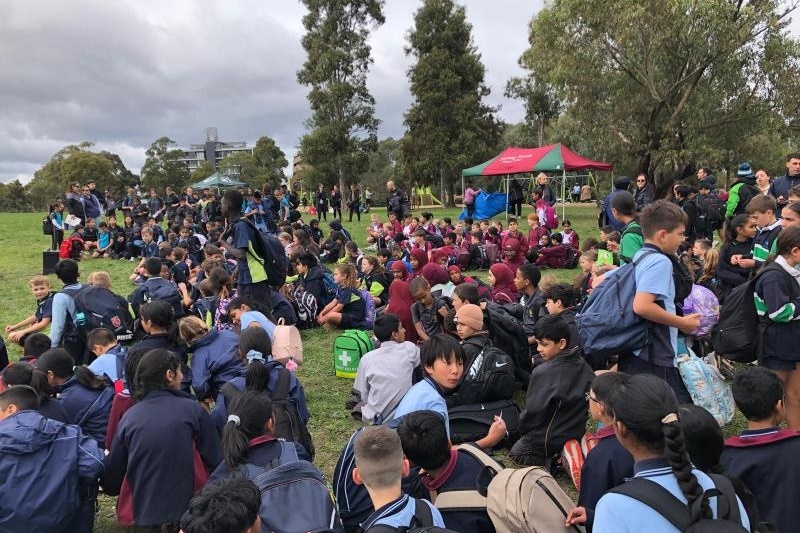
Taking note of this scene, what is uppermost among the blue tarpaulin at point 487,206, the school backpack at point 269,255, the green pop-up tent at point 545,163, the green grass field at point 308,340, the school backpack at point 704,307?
the green pop-up tent at point 545,163

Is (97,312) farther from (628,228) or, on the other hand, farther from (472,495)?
(628,228)

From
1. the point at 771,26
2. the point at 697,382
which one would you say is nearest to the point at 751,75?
the point at 771,26

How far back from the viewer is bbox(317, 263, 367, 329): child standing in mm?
8297

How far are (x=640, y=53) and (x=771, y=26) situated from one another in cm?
401

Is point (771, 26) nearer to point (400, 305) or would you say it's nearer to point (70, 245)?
point (400, 305)

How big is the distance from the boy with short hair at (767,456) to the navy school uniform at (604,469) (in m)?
0.48

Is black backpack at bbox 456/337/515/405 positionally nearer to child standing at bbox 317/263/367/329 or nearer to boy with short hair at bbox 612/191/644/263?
boy with short hair at bbox 612/191/644/263

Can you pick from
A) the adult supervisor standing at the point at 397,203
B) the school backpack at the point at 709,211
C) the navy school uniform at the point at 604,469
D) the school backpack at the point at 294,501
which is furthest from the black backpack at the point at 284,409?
the adult supervisor standing at the point at 397,203

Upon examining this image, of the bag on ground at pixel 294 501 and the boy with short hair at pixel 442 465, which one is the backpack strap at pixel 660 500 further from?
the bag on ground at pixel 294 501

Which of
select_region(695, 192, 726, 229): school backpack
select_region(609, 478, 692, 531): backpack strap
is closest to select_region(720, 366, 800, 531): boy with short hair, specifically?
select_region(609, 478, 692, 531): backpack strap

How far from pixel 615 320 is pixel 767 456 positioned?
3.80ft

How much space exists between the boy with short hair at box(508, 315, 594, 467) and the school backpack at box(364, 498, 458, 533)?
6.41 ft

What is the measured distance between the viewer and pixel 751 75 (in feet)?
64.8

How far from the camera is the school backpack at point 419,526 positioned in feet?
6.56
